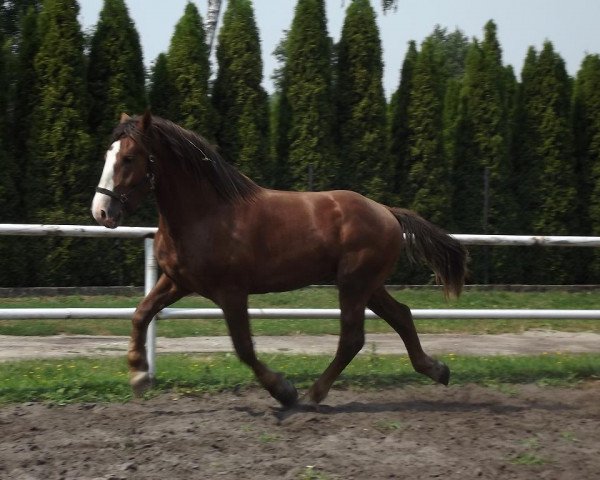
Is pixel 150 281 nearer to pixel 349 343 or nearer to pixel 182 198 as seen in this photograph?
pixel 182 198

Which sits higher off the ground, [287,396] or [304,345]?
[287,396]

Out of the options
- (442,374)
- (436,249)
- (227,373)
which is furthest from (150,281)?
(442,374)

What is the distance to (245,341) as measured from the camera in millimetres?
5664

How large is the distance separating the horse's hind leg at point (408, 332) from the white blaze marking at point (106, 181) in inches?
82.9

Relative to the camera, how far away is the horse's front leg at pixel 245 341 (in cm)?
563

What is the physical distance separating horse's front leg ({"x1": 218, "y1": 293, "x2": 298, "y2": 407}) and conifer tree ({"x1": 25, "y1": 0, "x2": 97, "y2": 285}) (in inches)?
289

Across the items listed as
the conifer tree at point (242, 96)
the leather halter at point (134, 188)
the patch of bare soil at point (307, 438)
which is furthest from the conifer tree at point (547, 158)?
the leather halter at point (134, 188)

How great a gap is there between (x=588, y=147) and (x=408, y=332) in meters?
10.1

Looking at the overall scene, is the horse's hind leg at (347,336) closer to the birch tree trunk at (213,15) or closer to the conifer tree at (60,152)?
the conifer tree at (60,152)

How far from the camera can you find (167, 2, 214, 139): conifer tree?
13.4 m

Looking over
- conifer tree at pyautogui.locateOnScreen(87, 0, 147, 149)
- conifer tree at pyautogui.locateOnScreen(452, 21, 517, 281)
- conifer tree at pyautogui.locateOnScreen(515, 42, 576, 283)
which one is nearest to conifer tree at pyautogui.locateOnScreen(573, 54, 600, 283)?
conifer tree at pyautogui.locateOnScreen(515, 42, 576, 283)

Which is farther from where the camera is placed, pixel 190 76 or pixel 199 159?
pixel 190 76

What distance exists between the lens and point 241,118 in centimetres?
1368

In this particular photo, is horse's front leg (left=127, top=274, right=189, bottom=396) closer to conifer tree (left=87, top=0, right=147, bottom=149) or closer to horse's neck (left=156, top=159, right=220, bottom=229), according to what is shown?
horse's neck (left=156, top=159, right=220, bottom=229)
